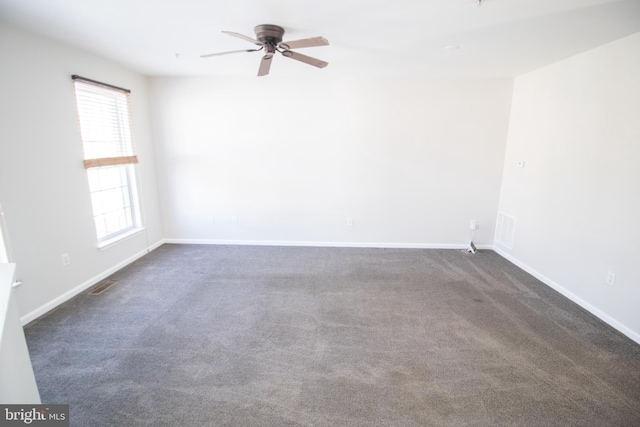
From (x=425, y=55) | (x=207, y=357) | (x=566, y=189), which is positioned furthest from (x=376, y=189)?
(x=207, y=357)

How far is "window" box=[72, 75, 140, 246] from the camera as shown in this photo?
3133 millimetres

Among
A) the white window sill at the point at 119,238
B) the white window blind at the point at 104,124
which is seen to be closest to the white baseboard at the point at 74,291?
the white window sill at the point at 119,238

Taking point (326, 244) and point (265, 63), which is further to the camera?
point (326, 244)

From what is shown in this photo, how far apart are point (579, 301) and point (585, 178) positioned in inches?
47.9

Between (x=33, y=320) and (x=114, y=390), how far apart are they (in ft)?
4.58

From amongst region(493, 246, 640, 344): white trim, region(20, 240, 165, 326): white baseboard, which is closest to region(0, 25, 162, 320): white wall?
region(20, 240, 165, 326): white baseboard

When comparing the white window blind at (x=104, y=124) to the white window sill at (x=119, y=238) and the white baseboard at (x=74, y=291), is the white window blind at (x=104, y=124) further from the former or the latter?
the white baseboard at (x=74, y=291)

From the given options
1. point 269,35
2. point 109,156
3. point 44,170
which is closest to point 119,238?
point 109,156

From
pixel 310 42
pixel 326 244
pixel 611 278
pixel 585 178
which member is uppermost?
pixel 310 42

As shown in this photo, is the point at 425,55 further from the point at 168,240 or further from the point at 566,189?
the point at 168,240

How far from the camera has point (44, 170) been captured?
104 inches

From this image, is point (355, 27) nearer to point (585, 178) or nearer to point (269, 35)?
point (269, 35)

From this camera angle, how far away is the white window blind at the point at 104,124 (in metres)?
3.09

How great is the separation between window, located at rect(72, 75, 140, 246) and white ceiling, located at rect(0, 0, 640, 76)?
1.53 feet
